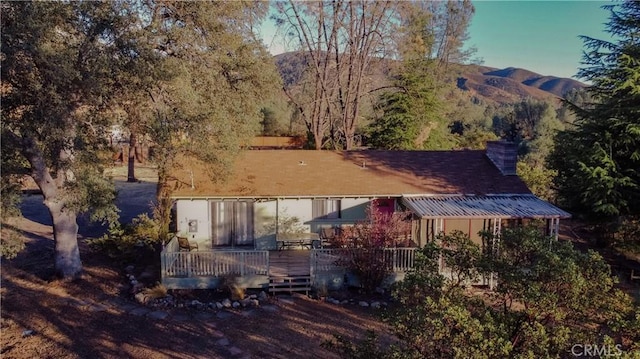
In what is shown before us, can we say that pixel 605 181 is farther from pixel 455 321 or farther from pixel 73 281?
pixel 73 281

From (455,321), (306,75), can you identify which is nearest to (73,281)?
(455,321)

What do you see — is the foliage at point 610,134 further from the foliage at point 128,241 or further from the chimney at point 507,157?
the foliage at point 128,241

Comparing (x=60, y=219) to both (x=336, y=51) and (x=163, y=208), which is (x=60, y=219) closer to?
(x=163, y=208)

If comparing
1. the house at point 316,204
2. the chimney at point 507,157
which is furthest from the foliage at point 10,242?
the chimney at point 507,157

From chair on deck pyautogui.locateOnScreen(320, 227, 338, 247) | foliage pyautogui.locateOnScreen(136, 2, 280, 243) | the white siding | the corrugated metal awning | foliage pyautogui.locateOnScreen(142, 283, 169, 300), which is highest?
foliage pyautogui.locateOnScreen(136, 2, 280, 243)

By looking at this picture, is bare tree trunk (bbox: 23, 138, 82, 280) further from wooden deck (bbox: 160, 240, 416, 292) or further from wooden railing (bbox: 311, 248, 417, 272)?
wooden railing (bbox: 311, 248, 417, 272)

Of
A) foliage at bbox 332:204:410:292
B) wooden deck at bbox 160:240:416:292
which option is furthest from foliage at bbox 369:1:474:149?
wooden deck at bbox 160:240:416:292
